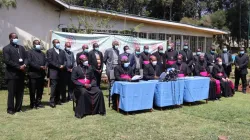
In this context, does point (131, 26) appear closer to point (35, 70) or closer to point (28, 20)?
point (28, 20)

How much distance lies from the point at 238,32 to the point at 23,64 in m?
33.1

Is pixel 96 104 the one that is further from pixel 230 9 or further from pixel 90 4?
pixel 230 9

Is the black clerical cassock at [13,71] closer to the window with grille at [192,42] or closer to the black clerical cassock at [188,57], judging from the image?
the black clerical cassock at [188,57]

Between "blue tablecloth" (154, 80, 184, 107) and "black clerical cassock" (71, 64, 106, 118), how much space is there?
1668 mm

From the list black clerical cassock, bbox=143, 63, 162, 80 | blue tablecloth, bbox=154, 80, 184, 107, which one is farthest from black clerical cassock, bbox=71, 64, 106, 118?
black clerical cassock, bbox=143, 63, 162, 80

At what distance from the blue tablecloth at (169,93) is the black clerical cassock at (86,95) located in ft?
5.47

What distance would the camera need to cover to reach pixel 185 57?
11.3m

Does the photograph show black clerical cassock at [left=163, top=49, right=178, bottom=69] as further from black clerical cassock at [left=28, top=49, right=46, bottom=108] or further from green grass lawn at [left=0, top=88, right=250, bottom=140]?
black clerical cassock at [left=28, top=49, right=46, bottom=108]

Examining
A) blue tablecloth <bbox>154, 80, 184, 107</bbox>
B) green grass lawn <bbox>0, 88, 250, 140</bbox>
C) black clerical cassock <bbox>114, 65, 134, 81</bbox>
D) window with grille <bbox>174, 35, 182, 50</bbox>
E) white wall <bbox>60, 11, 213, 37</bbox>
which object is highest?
white wall <bbox>60, 11, 213, 37</bbox>

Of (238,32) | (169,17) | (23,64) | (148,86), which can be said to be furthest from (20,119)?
(238,32)

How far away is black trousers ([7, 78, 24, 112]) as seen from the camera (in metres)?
7.33

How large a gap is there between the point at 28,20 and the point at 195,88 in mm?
8015

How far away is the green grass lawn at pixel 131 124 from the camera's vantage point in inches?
229

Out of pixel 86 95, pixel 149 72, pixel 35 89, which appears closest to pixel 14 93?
pixel 35 89
